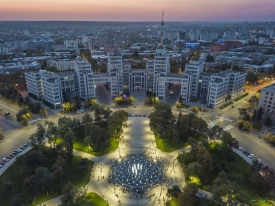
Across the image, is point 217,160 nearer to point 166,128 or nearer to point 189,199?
point 166,128

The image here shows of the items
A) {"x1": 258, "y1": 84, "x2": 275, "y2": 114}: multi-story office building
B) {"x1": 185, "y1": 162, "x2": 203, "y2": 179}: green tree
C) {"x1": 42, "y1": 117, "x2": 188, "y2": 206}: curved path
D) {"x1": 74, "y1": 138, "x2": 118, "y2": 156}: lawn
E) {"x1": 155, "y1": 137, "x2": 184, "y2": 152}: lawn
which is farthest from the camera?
{"x1": 258, "y1": 84, "x2": 275, "y2": 114}: multi-story office building

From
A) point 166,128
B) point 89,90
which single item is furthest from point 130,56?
point 166,128

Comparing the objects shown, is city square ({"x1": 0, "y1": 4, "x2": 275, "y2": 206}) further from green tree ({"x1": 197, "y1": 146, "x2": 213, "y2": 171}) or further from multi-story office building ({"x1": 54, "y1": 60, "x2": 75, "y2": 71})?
multi-story office building ({"x1": 54, "y1": 60, "x2": 75, "y2": 71})

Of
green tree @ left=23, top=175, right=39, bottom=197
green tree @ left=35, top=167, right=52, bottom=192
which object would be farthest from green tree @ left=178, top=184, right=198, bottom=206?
green tree @ left=23, top=175, right=39, bottom=197

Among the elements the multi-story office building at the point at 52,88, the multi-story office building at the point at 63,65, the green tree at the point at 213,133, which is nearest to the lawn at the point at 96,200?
the green tree at the point at 213,133

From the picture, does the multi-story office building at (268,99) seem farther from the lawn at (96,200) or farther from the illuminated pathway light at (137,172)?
the lawn at (96,200)
